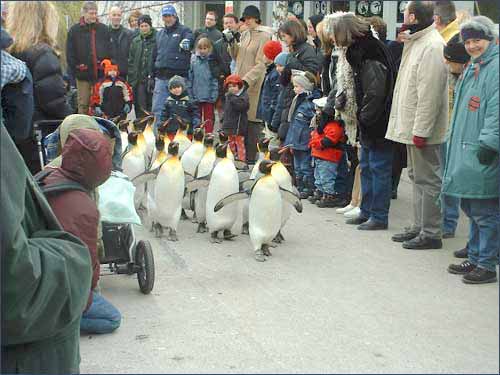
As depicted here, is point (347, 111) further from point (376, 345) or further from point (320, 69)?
point (376, 345)

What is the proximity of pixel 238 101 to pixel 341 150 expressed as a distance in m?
1.20

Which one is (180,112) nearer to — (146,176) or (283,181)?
(146,176)

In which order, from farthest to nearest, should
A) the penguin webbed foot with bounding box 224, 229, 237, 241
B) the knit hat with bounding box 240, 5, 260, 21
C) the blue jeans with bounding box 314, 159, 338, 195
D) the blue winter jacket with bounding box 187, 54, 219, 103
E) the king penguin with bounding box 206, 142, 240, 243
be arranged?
the penguin webbed foot with bounding box 224, 229, 237, 241, the king penguin with bounding box 206, 142, 240, 243, the blue jeans with bounding box 314, 159, 338, 195, the blue winter jacket with bounding box 187, 54, 219, 103, the knit hat with bounding box 240, 5, 260, 21

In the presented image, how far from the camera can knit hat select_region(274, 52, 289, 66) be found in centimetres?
160

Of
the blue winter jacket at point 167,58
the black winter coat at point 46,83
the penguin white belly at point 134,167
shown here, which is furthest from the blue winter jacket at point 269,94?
the blue winter jacket at point 167,58

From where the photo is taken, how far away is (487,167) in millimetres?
796

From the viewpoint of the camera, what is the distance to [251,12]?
3.30 feet

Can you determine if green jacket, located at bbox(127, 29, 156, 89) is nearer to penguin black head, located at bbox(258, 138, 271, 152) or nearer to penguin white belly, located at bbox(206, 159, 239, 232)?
penguin white belly, located at bbox(206, 159, 239, 232)

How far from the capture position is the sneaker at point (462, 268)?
611 millimetres

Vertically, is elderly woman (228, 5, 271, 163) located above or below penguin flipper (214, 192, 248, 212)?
above

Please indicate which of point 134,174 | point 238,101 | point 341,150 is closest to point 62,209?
point 238,101

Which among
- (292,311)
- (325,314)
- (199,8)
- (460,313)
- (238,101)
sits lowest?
(292,311)

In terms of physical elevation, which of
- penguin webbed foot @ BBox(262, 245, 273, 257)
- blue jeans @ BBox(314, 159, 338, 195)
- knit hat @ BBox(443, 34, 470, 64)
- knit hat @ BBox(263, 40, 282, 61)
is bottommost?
penguin webbed foot @ BBox(262, 245, 273, 257)

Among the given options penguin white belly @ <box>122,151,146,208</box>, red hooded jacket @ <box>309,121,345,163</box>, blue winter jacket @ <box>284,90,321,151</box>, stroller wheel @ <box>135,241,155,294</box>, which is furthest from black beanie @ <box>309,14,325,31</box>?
penguin white belly @ <box>122,151,146,208</box>
